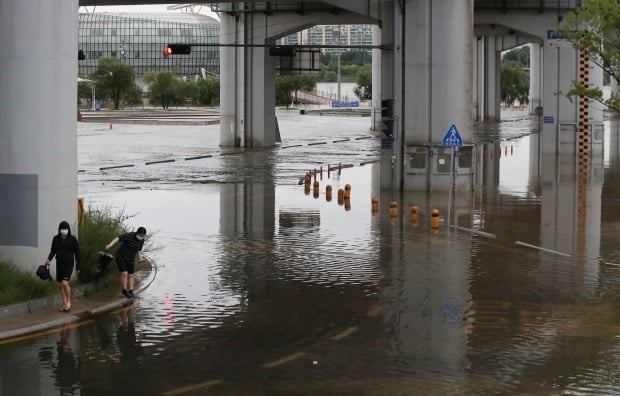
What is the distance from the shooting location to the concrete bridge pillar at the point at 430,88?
3753 centimetres

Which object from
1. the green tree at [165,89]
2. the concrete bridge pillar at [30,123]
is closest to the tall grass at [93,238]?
the concrete bridge pillar at [30,123]

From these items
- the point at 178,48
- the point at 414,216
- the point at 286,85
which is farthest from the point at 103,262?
the point at 286,85

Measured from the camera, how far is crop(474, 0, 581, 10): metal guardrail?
60.9m

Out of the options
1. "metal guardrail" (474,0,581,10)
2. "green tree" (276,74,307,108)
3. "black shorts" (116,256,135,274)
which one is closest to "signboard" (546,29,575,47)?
"metal guardrail" (474,0,581,10)

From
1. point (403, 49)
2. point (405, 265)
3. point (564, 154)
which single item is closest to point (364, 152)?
point (564, 154)

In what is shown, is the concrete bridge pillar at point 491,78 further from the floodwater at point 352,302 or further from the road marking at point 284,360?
the road marking at point 284,360

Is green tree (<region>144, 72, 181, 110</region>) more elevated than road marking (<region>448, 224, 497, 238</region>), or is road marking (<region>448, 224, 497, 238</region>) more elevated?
green tree (<region>144, 72, 181, 110</region>)

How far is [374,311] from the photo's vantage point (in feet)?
58.2

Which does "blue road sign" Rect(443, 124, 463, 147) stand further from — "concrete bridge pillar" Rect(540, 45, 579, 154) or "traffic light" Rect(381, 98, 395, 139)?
"concrete bridge pillar" Rect(540, 45, 579, 154)

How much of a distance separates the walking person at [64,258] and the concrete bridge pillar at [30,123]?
1285mm

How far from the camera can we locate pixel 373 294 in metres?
19.2

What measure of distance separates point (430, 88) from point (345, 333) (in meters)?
22.8

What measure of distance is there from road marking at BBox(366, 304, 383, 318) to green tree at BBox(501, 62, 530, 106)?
14755cm

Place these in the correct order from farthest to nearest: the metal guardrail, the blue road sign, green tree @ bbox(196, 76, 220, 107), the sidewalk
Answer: green tree @ bbox(196, 76, 220, 107), the metal guardrail, the blue road sign, the sidewalk
